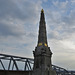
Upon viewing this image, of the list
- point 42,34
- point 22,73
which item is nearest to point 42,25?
point 42,34

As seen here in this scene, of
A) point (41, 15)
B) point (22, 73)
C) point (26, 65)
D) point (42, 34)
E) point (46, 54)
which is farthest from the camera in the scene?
point (26, 65)

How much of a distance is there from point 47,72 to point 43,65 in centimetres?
171

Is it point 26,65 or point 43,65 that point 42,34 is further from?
point 26,65

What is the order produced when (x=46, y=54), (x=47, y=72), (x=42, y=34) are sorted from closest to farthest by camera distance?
(x=47, y=72) → (x=46, y=54) → (x=42, y=34)

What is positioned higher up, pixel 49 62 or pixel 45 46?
Result: pixel 45 46

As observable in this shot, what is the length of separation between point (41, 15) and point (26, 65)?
28644 millimetres

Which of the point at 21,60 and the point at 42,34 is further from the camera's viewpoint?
the point at 21,60

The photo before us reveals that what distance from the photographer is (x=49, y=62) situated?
24875 mm

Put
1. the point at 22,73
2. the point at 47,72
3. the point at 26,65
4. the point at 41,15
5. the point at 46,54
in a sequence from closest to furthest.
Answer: the point at 47,72 → the point at 46,54 → the point at 41,15 → the point at 22,73 → the point at 26,65

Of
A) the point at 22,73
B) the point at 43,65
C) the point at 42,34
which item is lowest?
the point at 22,73

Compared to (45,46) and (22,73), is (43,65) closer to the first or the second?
(45,46)

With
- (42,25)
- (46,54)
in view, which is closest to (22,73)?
(46,54)

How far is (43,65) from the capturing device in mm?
23641

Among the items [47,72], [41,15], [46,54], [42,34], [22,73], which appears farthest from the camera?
[22,73]
